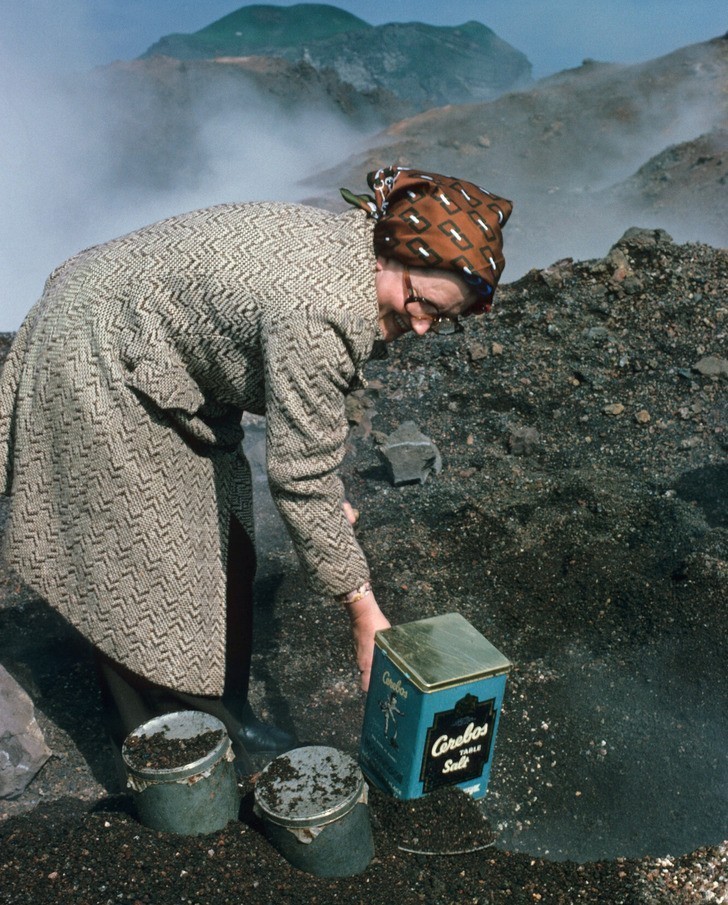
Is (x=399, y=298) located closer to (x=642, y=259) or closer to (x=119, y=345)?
(x=119, y=345)

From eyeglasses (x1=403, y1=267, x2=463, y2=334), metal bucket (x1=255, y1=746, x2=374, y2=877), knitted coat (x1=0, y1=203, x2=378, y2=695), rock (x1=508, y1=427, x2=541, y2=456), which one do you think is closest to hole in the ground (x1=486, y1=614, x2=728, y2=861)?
metal bucket (x1=255, y1=746, x2=374, y2=877)

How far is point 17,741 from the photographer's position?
103 inches

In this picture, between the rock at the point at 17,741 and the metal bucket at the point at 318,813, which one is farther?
the rock at the point at 17,741

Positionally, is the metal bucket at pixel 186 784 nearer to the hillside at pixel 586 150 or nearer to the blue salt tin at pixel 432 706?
the blue salt tin at pixel 432 706

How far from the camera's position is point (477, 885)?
1.99 meters

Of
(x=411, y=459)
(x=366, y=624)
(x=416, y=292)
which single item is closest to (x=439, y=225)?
(x=416, y=292)

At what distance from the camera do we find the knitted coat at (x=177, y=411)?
5.96ft

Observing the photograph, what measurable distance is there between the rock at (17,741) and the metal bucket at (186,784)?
0.78 m

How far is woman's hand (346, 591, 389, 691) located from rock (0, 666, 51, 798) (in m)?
1.16

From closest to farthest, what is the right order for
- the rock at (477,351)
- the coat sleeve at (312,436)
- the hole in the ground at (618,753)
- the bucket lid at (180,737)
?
the coat sleeve at (312,436) < the bucket lid at (180,737) < the hole in the ground at (618,753) < the rock at (477,351)

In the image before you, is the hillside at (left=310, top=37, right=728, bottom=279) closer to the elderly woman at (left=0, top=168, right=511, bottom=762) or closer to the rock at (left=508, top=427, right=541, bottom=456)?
the rock at (left=508, top=427, right=541, bottom=456)

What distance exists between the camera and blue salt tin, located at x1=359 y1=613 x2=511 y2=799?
6.05ft

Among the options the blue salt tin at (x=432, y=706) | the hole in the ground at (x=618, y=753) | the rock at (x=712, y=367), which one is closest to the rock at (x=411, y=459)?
the hole in the ground at (x=618, y=753)

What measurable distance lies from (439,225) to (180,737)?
1198 millimetres
